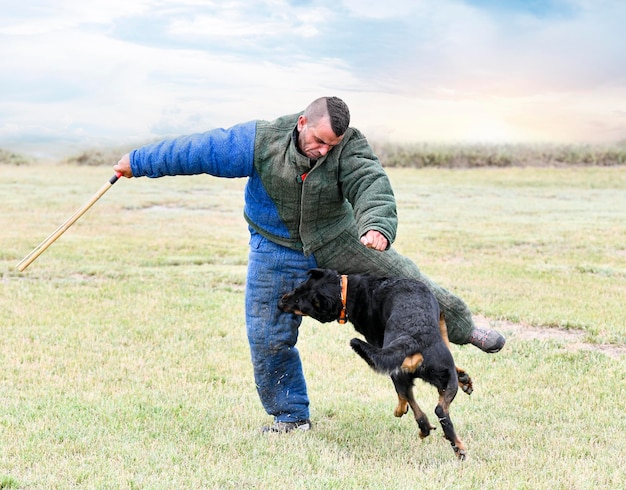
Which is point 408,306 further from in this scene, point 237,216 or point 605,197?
point 605,197

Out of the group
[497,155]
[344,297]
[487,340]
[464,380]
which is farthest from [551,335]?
[497,155]

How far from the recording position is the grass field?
15.3ft

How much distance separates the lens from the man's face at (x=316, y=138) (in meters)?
4.49

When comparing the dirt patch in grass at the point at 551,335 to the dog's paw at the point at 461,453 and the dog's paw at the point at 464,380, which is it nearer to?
the dog's paw at the point at 464,380

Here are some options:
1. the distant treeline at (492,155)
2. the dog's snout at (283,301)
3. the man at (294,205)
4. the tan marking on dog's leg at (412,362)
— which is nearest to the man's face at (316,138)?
the man at (294,205)

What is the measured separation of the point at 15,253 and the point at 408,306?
10.2 meters

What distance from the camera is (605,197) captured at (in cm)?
2478

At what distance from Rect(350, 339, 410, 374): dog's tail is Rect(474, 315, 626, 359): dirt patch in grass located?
159 inches

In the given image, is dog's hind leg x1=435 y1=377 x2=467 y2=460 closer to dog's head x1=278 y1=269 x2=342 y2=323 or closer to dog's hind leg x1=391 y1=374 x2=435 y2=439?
dog's hind leg x1=391 y1=374 x2=435 y2=439

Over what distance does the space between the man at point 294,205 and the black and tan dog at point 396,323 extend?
0.23 meters

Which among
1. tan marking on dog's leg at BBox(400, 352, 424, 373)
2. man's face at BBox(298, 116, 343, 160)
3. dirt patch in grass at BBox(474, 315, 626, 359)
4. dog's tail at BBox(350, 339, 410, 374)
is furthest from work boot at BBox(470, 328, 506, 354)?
dirt patch in grass at BBox(474, 315, 626, 359)

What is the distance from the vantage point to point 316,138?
4.55m

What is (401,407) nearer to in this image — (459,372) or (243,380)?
(459,372)

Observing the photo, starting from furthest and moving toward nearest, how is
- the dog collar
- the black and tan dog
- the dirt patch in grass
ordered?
the dirt patch in grass, the dog collar, the black and tan dog
